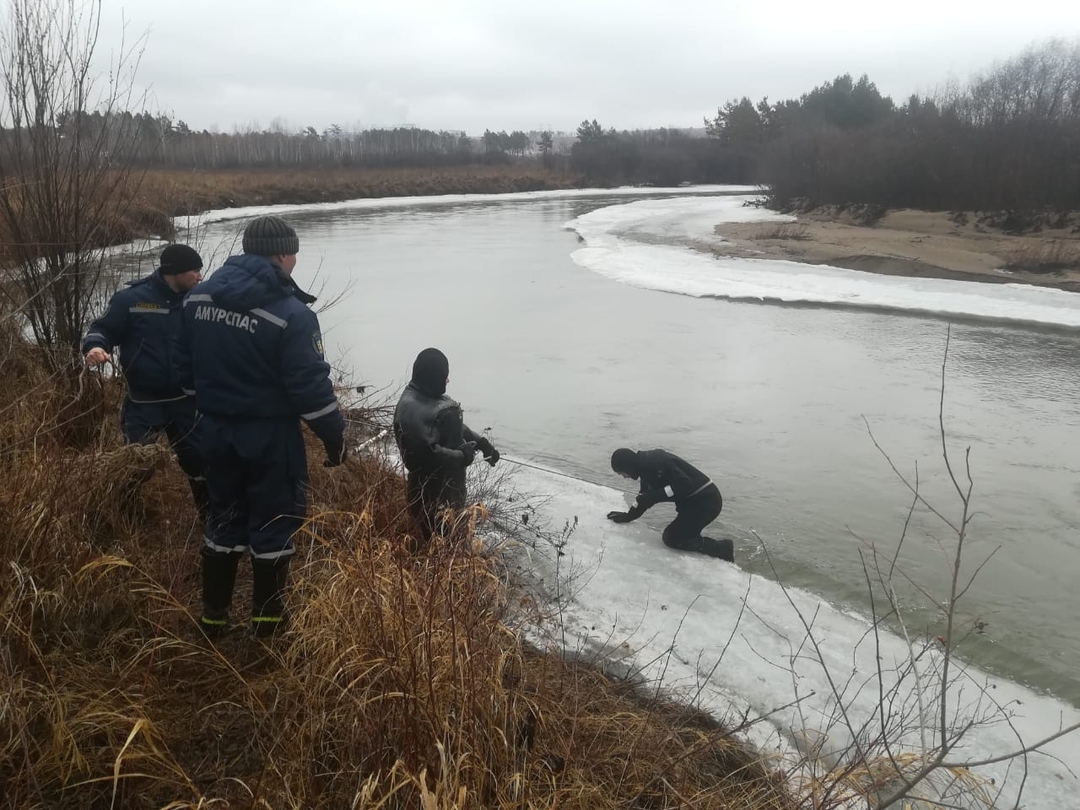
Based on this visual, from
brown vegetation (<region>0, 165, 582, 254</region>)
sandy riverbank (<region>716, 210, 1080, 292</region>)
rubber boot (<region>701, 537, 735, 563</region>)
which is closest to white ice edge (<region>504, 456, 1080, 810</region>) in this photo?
rubber boot (<region>701, 537, 735, 563</region>)

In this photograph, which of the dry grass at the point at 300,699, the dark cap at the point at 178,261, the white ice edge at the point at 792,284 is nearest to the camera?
the dry grass at the point at 300,699

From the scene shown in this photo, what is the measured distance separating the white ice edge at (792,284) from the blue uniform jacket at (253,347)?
1331cm

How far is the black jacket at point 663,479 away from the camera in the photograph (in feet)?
16.7

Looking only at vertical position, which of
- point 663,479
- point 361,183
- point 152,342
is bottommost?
point 663,479

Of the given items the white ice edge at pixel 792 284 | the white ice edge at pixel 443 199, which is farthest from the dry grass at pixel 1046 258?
the white ice edge at pixel 443 199

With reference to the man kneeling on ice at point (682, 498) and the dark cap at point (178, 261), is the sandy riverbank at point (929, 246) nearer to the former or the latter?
the man kneeling on ice at point (682, 498)

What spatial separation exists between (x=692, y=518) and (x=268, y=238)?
3487 millimetres

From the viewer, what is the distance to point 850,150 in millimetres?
34438

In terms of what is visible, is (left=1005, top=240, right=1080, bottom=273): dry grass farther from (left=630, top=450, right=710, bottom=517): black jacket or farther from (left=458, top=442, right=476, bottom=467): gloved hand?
(left=458, top=442, right=476, bottom=467): gloved hand

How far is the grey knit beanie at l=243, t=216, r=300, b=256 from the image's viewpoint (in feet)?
8.83

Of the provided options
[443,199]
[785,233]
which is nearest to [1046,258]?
[785,233]

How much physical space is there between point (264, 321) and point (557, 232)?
25499 millimetres

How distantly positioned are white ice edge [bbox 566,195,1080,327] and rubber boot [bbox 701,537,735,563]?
34.9ft

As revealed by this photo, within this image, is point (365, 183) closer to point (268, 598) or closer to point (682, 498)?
point (682, 498)
